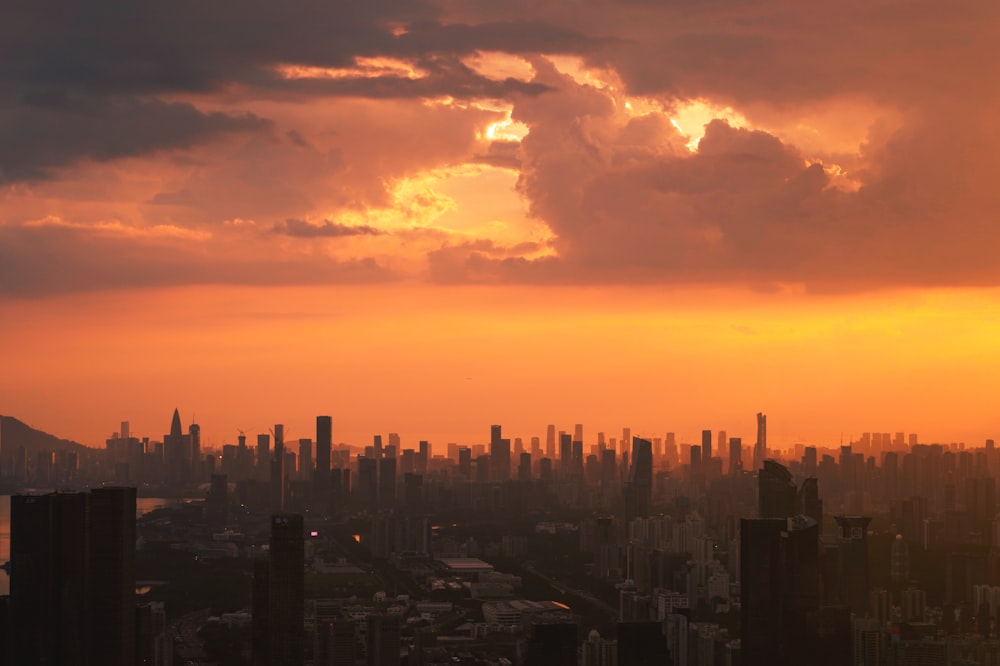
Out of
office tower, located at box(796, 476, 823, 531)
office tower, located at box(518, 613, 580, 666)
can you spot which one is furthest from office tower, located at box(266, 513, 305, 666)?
office tower, located at box(796, 476, 823, 531)

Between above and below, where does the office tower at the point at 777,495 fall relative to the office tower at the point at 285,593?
above

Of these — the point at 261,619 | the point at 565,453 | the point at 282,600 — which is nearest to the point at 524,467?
the point at 565,453

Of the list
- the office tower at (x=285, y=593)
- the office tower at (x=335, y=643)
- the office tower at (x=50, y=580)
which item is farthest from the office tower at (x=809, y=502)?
the office tower at (x=50, y=580)

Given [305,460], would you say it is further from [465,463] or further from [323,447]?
[465,463]

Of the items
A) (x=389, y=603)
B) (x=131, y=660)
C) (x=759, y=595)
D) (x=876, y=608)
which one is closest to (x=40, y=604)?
(x=131, y=660)

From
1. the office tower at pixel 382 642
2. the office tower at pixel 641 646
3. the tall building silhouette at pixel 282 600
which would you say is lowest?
the office tower at pixel 382 642

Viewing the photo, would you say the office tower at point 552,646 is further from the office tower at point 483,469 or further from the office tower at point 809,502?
the office tower at point 483,469

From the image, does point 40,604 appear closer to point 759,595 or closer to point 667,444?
point 759,595
